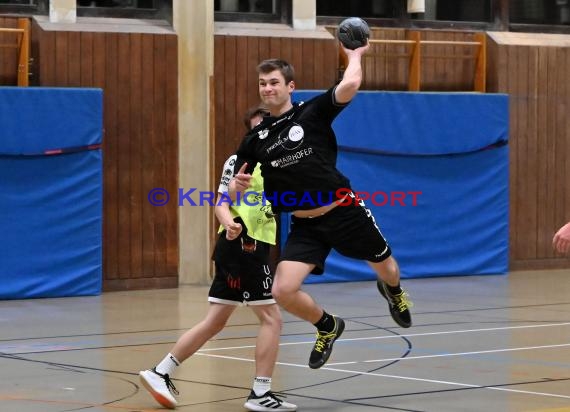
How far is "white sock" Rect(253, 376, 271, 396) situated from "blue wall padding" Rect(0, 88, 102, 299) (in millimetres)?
8719

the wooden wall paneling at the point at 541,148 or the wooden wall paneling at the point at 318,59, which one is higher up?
the wooden wall paneling at the point at 318,59

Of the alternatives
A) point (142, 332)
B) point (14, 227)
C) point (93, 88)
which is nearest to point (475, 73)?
point (93, 88)

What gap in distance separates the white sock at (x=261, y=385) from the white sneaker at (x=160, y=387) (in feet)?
1.82

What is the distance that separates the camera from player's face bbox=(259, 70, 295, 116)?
8070mm

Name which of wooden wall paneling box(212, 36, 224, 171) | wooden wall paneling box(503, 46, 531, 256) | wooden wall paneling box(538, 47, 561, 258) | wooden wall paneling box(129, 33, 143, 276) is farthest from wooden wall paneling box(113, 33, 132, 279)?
wooden wall paneling box(538, 47, 561, 258)

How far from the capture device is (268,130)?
27.1 ft

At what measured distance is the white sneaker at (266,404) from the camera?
797 centimetres

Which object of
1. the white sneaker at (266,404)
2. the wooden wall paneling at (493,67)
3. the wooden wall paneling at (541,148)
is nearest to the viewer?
the white sneaker at (266,404)

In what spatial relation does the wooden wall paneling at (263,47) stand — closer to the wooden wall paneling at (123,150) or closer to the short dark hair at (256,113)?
the wooden wall paneling at (123,150)

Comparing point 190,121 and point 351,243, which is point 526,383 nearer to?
point 351,243

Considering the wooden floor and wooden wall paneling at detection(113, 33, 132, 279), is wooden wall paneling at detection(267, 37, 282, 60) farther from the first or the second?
the wooden floor

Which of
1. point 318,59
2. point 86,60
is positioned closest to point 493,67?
point 318,59

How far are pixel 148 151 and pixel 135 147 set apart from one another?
21cm

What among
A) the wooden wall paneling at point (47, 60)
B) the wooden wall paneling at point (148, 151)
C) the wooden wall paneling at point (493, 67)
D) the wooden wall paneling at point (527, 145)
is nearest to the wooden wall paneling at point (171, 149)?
the wooden wall paneling at point (148, 151)
